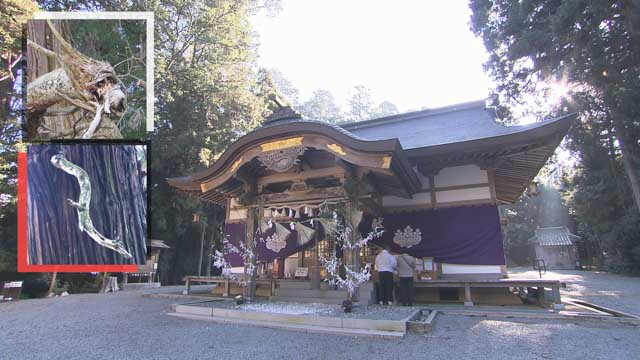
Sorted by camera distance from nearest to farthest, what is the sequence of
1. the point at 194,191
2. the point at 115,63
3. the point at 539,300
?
the point at 539,300 → the point at 194,191 → the point at 115,63

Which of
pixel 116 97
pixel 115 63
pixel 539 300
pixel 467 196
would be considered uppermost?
pixel 115 63

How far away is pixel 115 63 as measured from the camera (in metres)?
11.3

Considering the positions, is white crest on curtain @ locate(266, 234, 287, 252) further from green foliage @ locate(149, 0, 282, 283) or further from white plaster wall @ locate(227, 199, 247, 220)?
green foliage @ locate(149, 0, 282, 283)

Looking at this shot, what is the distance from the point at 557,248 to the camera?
93.4 feet

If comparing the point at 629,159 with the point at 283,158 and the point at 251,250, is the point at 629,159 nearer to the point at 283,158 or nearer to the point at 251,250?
the point at 283,158

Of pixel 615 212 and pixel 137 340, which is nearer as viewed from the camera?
pixel 137 340

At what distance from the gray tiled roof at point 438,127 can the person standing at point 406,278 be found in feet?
7.77

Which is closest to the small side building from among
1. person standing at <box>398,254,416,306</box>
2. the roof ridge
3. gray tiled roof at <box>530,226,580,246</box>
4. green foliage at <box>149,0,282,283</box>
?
gray tiled roof at <box>530,226,580,246</box>

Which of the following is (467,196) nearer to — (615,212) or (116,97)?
(116,97)

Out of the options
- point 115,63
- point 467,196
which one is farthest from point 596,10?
point 115,63

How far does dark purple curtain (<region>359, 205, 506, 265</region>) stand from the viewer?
675 centimetres

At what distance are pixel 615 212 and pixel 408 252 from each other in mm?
18934

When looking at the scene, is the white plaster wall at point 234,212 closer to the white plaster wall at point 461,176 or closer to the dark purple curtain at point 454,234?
the dark purple curtain at point 454,234

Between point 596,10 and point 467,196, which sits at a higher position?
point 596,10
